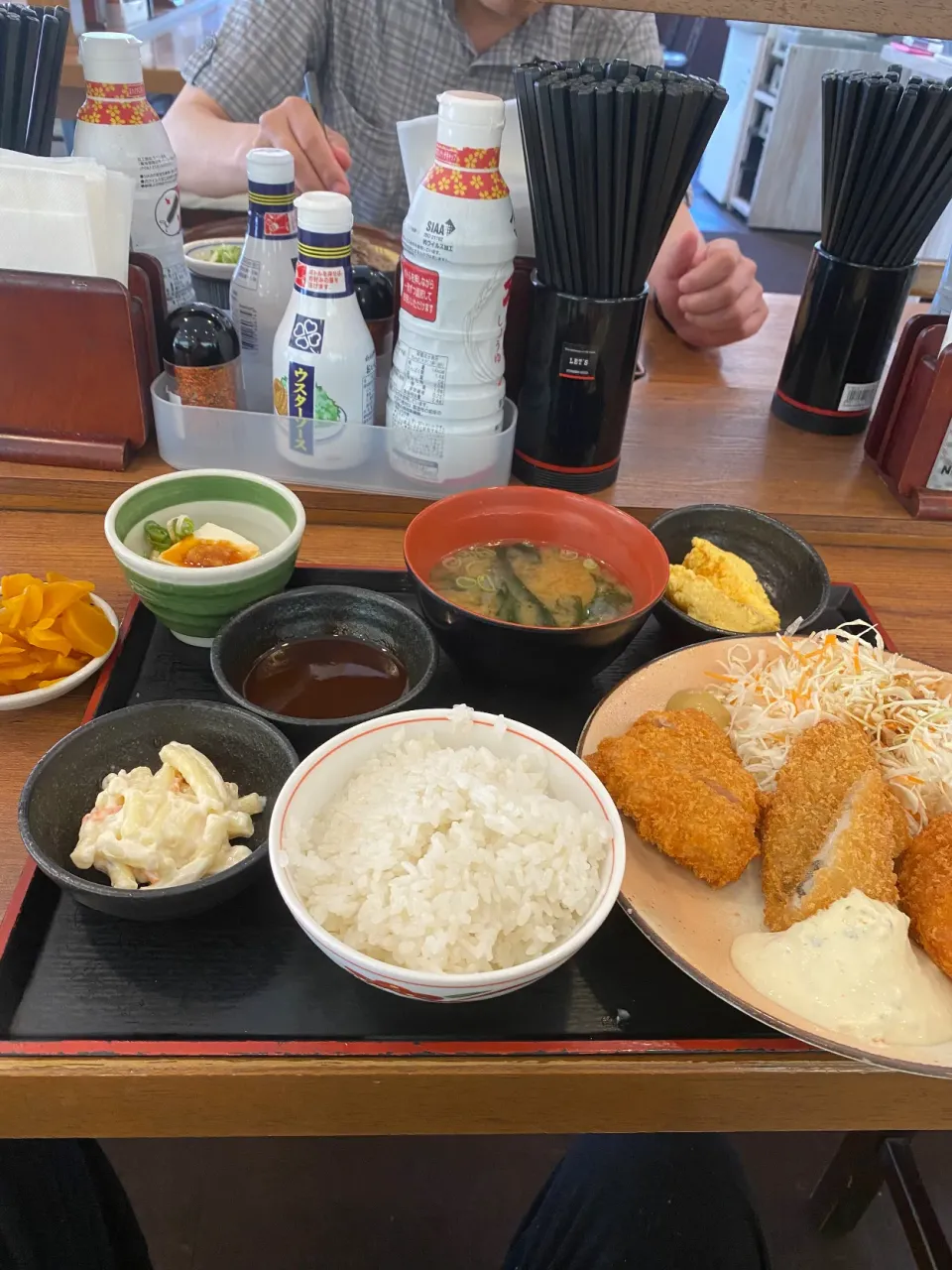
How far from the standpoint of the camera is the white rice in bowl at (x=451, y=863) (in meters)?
0.78

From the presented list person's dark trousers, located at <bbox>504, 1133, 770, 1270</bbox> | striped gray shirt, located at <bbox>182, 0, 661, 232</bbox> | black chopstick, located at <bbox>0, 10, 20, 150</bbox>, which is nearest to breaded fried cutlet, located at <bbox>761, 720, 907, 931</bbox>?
person's dark trousers, located at <bbox>504, 1133, 770, 1270</bbox>

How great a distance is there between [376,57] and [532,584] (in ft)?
6.95

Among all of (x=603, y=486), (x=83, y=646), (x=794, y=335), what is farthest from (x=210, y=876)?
(x=794, y=335)

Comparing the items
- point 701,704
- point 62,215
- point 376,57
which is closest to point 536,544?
point 701,704

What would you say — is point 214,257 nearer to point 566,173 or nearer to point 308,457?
point 308,457

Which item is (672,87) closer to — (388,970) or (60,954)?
(388,970)

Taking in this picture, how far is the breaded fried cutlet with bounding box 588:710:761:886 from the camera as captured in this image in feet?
3.01

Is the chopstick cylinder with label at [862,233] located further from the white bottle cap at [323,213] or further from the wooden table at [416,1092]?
the wooden table at [416,1092]

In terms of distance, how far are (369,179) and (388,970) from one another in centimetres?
265

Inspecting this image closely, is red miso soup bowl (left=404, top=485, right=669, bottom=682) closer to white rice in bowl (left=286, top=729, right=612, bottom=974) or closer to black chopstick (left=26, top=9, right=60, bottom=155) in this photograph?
white rice in bowl (left=286, top=729, right=612, bottom=974)

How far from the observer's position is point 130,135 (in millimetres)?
1415

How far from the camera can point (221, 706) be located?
968mm

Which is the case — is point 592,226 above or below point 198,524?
above

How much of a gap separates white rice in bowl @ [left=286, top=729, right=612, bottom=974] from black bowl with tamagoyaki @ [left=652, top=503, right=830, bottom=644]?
62 centimetres
